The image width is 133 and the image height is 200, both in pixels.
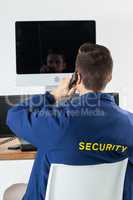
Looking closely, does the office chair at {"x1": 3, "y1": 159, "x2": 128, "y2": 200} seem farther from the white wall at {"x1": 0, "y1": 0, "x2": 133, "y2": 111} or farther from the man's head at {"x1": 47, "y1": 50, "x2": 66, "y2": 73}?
the white wall at {"x1": 0, "y1": 0, "x2": 133, "y2": 111}

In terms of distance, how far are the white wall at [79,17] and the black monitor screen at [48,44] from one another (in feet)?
2.71

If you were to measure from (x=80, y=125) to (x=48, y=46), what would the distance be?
132 cm

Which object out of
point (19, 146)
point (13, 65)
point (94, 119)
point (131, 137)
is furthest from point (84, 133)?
point (13, 65)

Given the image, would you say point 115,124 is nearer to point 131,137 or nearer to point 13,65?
point 131,137

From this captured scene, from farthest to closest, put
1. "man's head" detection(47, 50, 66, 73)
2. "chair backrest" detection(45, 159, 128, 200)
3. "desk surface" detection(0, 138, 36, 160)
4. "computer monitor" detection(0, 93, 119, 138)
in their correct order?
"man's head" detection(47, 50, 66, 73) → "computer monitor" detection(0, 93, 119, 138) → "desk surface" detection(0, 138, 36, 160) → "chair backrest" detection(45, 159, 128, 200)

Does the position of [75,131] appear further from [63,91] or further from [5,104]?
[5,104]

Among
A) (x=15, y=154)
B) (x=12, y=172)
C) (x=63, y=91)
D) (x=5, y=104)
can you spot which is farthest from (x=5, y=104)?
(x=12, y=172)

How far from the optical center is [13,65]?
3.36 meters

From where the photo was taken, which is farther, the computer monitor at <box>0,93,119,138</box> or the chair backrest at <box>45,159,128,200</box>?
the computer monitor at <box>0,93,119,138</box>

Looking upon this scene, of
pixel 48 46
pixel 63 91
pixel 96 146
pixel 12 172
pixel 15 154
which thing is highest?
pixel 48 46

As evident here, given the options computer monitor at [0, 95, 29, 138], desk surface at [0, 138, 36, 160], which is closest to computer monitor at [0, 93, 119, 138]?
computer monitor at [0, 95, 29, 138]

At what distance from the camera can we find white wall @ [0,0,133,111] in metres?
3.32

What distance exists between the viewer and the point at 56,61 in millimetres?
2521

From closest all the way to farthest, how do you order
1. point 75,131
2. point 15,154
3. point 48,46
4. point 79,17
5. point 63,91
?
point 75,131 < point 63,91 < point 15,154 < point 48,46 < point 79,17
